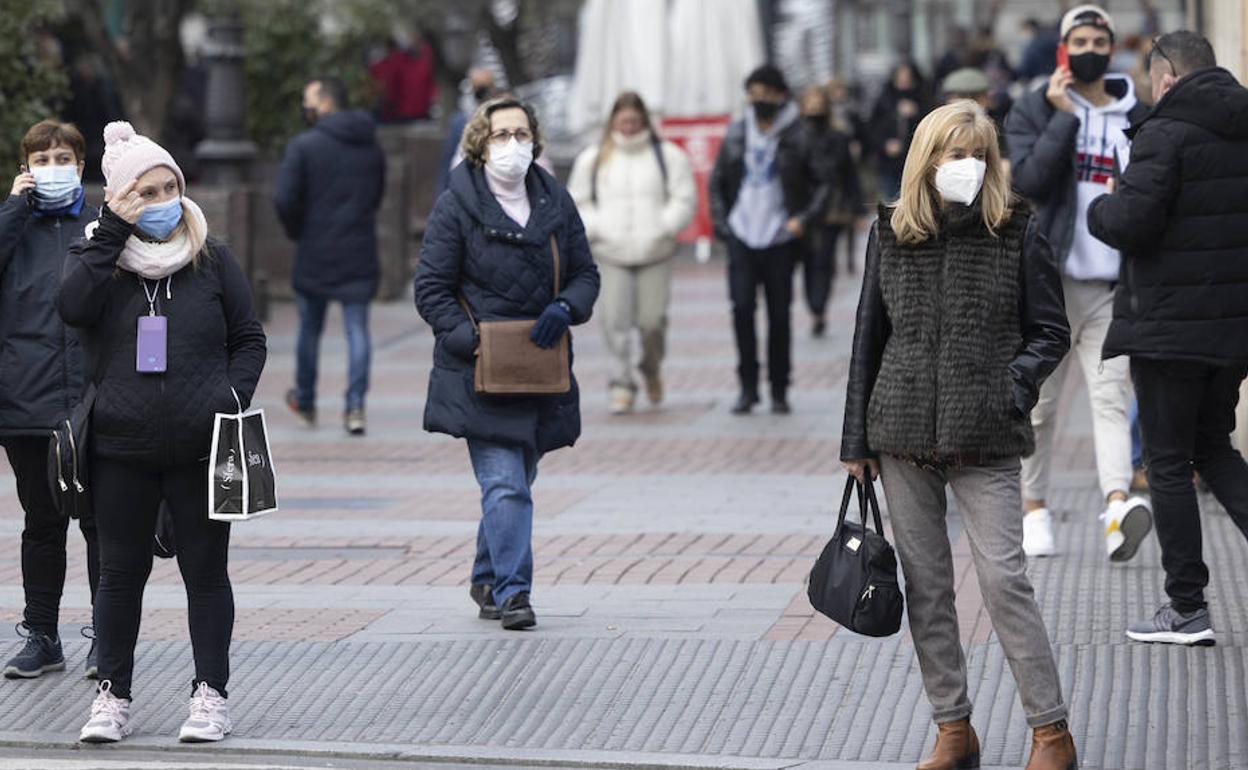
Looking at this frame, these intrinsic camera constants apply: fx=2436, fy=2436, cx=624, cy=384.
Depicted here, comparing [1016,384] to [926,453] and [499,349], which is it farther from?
[499,349]

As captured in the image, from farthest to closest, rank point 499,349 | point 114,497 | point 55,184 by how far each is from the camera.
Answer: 1. point 499,349
2. point 55,184
3. point 114,497

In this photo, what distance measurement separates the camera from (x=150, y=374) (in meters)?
6.52

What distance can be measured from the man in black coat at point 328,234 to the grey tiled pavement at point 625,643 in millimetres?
1361

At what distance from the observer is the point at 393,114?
2578 cm

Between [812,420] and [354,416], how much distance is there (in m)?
2.56

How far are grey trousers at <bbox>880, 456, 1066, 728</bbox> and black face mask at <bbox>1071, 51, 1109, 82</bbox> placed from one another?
3.22 metres

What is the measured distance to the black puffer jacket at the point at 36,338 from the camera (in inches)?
285

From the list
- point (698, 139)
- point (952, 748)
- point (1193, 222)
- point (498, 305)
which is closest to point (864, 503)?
point (952, 748)

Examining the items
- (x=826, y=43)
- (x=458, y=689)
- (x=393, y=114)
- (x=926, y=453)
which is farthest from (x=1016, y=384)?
(x=826, y=43)

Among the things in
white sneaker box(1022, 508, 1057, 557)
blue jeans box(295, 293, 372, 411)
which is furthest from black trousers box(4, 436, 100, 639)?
blue jeans box(295, 293, 372, 411)

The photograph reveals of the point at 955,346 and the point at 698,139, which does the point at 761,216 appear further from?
the point at 698,139

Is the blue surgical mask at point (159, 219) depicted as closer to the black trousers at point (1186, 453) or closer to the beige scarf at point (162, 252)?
the beige scarf at point (162, 252)

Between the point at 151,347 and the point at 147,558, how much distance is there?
0.62 meters

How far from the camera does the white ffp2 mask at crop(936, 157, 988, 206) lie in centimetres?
600
